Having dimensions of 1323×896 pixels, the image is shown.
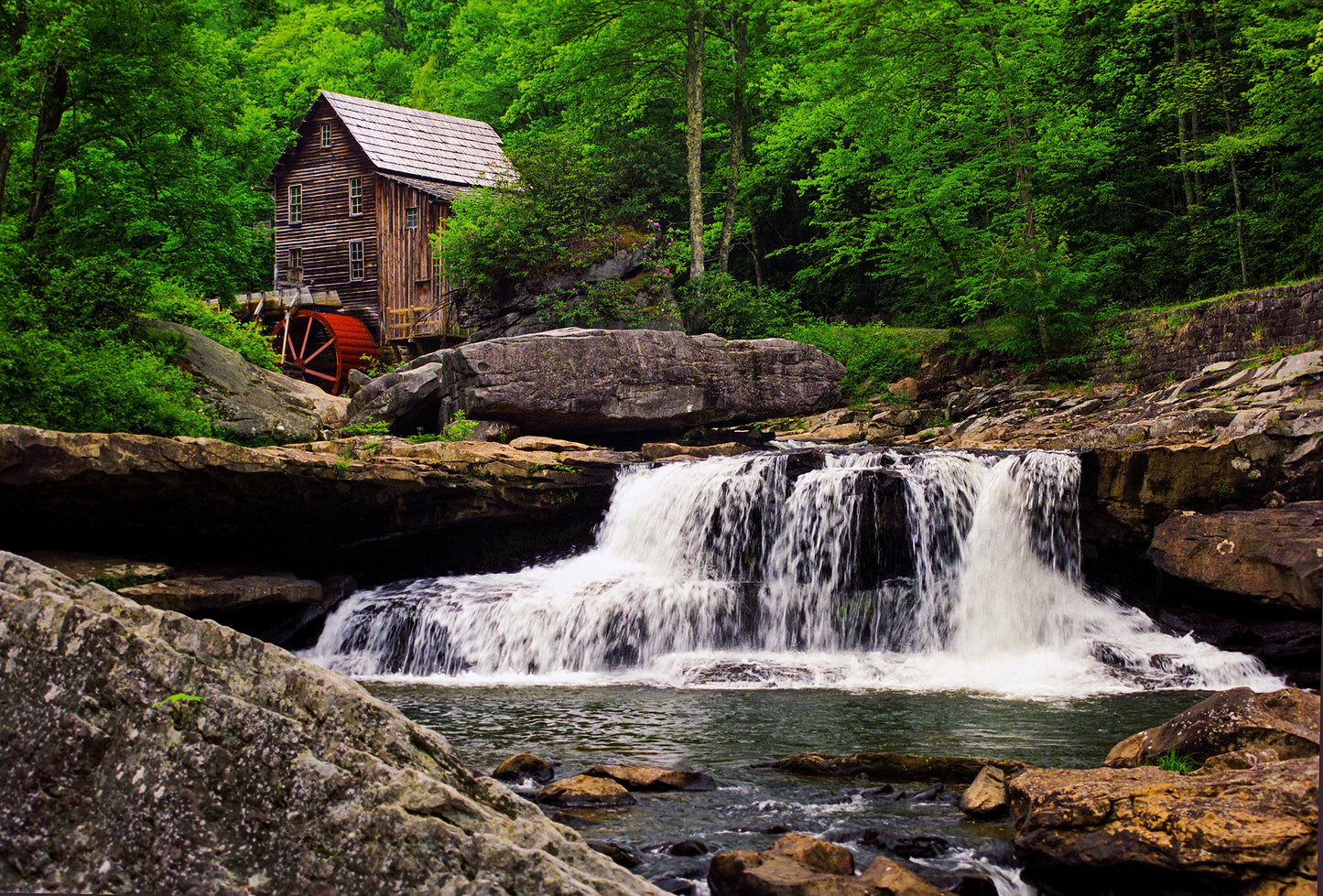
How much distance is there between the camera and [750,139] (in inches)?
1272

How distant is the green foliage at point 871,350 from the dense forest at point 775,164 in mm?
1116

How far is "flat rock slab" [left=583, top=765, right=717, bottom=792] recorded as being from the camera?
615 centimetres

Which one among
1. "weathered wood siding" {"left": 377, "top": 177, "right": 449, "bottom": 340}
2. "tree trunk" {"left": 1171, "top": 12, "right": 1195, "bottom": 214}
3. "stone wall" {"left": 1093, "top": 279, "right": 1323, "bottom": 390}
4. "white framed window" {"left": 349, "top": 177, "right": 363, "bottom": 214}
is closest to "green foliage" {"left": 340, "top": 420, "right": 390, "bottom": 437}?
"weathered wood siding" {"left": 377, "top": 177, "right": 449, "bottom": 340}

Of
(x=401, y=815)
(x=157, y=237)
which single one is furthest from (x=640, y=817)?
(x=157, y=237)

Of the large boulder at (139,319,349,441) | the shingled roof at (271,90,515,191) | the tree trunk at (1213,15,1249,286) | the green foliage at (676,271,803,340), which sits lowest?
the large boulder at (139,319,349,441)

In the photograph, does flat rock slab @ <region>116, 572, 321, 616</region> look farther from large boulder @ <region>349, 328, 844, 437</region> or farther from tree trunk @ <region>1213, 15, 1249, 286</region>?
tree trunk @ <region>1213, 15, 1249, 286</region>

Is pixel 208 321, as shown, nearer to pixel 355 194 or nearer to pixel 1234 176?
pixel 355 194

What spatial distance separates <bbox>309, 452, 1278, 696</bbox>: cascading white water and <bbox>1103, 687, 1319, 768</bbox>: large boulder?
17.2 ft

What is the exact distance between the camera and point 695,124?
26.3m

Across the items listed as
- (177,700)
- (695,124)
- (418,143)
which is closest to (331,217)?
(418,143)

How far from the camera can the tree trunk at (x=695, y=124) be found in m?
26.0

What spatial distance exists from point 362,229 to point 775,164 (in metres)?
14.2

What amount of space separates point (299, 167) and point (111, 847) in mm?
35346

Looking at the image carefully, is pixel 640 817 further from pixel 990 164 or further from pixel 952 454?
pixel 990 164
